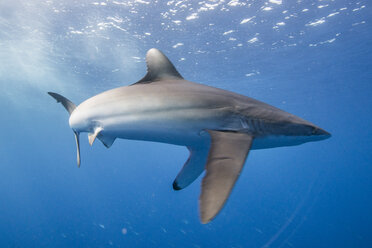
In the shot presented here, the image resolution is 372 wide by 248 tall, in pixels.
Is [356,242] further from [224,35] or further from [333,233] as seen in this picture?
[224,35]

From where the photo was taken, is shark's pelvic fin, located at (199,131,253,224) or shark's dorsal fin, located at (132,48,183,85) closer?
shark's pelvic fin, located at (199,131,253,224)

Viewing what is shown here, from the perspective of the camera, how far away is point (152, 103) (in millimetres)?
3193

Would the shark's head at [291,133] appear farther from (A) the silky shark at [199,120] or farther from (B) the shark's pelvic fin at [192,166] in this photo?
(B) the shark's pelvic fin at [192,166]

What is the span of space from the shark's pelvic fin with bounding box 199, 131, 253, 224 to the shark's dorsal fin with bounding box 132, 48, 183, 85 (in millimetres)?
1616

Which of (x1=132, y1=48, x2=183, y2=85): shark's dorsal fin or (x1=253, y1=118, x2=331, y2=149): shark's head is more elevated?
(x1=132, y1=48, x2=183, y2=85): shark's dorsal fin

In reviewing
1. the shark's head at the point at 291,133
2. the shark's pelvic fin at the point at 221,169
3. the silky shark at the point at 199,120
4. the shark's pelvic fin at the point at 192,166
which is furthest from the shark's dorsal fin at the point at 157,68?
the shark's head at the point at 291,133

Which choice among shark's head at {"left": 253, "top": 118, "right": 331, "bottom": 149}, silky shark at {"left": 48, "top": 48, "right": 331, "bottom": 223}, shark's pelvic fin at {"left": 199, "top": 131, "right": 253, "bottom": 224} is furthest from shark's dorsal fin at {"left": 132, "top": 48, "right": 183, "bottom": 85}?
shark's head at {"left": 253, "top": 118, "right": 331, "bottom": 149}

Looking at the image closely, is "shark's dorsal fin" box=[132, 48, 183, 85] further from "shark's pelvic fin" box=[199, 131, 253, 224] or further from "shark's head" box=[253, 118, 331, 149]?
"shark's head" box=[253, 118, 331, 149]

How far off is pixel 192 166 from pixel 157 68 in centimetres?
174

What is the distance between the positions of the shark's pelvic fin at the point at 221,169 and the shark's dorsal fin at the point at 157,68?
1.62 meters

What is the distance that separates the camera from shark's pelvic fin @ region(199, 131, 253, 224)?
1823 millimetres

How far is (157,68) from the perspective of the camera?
12.6 ft

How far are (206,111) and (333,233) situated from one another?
36.5 meters

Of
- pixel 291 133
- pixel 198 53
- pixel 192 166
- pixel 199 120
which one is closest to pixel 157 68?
pixel 199 120
